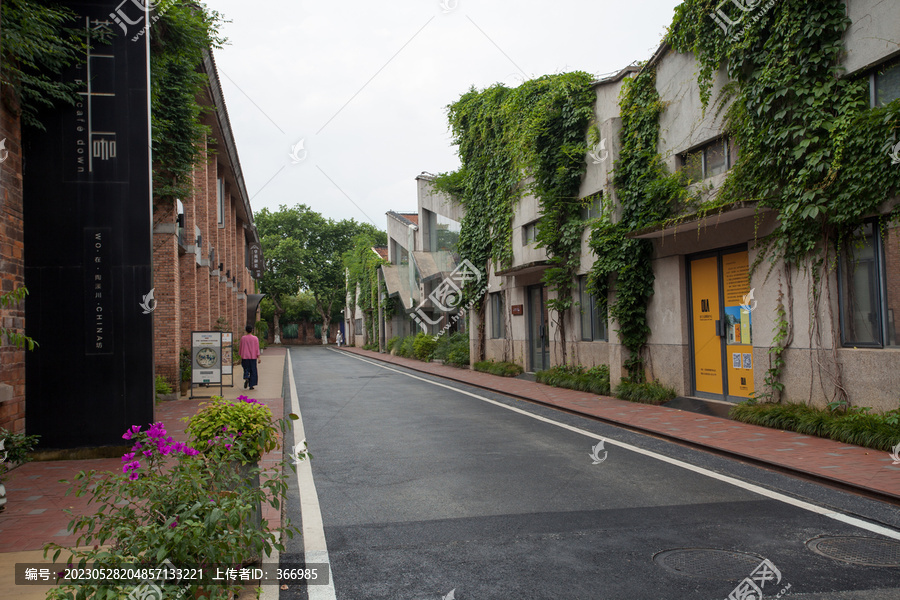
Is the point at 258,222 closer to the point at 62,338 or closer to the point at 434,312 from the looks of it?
the point at 434,312

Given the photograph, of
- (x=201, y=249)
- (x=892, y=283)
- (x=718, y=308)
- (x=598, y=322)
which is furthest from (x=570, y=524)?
(x=201, y=249)

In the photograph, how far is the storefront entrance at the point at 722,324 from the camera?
1112 centimetres

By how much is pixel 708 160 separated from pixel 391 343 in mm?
30395

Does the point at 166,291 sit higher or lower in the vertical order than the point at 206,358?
higher

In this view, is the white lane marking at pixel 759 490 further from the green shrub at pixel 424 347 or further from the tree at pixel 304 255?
the tree at pixel 304 255

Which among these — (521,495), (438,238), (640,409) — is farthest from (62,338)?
(438,238)

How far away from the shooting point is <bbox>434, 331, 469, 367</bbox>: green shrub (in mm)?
25562

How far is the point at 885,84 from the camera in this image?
27.1 feet

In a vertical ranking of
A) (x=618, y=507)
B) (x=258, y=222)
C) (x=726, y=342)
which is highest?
(x=258, y=222)

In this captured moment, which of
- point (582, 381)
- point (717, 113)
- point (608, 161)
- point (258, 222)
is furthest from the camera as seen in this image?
point (258, 222)

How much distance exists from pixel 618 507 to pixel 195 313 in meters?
15.8

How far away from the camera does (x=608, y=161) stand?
47.2 feet

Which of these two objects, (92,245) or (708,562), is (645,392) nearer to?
(708,562)

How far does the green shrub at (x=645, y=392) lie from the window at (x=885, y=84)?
6327mm
